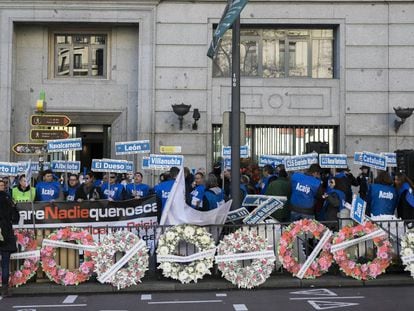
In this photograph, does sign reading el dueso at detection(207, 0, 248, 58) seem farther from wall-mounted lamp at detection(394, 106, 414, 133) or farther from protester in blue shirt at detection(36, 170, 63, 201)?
wall-mounted lamp at detection(394, 106, 414, 133)

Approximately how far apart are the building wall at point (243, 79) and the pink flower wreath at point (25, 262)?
9.66m

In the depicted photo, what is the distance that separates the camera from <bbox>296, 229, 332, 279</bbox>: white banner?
10008 mm

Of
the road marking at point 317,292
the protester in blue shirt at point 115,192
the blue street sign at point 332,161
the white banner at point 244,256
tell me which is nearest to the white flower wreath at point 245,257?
the white banner at point 244,256

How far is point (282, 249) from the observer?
10078 millimetres

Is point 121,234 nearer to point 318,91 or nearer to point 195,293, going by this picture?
point 195,293

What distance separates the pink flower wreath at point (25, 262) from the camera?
9.66 m

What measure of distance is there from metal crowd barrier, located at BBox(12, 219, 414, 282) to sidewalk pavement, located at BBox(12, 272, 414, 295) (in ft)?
0.90

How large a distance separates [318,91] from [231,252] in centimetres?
1104

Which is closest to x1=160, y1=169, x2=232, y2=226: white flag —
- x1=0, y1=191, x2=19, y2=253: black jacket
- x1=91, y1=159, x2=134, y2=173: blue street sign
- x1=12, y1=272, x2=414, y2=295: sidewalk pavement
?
x1=12, y1=272, x2=414, y2=295: sidewalk pavement

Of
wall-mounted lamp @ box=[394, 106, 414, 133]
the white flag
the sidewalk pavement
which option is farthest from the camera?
wall-mounted lamp @ box=[394, 106, 414, 133]

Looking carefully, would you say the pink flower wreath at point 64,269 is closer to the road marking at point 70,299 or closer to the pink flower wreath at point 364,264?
the road marking at point 70,299

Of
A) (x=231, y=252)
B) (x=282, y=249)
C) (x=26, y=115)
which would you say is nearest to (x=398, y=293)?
(x=282, y=249)

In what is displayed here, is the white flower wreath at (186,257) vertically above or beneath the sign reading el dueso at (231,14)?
beneath

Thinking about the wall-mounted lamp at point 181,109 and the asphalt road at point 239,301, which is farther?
the wall-mounted lamp at point 181,109
